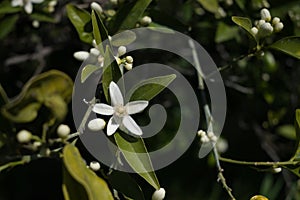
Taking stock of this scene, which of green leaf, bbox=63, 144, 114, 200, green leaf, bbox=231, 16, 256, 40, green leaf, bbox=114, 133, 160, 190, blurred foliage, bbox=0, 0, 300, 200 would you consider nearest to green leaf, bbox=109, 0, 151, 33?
blurred foliage, bbox=0, 0, 300, 200

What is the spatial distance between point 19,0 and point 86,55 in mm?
386

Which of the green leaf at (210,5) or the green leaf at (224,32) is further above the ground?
the green leaf at (210,5)

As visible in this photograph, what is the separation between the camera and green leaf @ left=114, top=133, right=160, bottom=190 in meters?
1.04

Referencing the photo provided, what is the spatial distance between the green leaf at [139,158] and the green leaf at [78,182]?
88 millimetres

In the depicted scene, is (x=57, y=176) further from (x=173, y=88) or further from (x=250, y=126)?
(x=173, y=88)

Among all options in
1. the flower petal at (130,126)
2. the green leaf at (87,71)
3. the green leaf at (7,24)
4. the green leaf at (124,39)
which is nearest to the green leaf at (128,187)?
the flower petal at (130,126)

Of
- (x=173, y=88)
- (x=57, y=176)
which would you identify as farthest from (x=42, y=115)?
(x=57, y=176)

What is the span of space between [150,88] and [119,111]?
88mm

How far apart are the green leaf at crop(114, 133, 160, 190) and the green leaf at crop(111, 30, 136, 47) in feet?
0.86

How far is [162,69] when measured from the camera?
5.12ft

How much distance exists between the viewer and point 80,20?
4.54 feet

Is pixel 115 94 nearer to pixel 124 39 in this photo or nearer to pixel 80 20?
pixel 124 39

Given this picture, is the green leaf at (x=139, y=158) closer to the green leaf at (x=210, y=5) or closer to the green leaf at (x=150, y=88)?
the green leaf at (x=150, y=88)

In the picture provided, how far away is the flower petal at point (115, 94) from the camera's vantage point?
1073 millimetres
